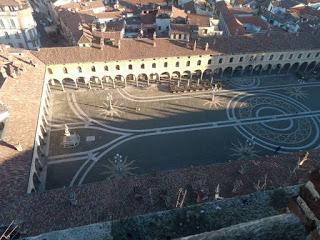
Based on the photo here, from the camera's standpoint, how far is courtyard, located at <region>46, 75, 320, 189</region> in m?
45.1

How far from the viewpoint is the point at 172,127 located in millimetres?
51188

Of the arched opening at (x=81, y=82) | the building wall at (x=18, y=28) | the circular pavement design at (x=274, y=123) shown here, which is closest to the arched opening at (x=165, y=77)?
the circular pavement design at (x=274, y=123)

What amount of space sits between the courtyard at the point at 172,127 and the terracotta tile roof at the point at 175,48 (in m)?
6.89

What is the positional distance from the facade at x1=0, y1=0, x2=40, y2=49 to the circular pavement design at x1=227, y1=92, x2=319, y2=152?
156 feet

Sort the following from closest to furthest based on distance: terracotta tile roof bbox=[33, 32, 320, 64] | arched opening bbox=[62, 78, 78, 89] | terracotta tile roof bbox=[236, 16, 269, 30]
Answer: terracotta tile roof bbox=[33, 32, 320, 64] → arched opening bbox=[62, 78, 78, 89] → terracotta tile roof bbox=[236, 16, 269, 30]

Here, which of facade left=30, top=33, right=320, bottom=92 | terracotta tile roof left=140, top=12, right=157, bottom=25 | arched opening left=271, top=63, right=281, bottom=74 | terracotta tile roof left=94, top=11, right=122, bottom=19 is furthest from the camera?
terracotta tile roof left=140, top=12, right=157, bottom=25

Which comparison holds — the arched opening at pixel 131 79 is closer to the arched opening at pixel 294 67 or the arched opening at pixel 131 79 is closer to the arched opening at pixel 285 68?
the arched opening at pixel 285 68

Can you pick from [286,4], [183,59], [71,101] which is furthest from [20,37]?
[286,4]

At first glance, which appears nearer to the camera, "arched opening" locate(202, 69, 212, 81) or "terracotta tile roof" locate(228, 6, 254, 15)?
"arched opening" locate(202, 69, 212, 81)

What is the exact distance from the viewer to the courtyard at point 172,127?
45094mm

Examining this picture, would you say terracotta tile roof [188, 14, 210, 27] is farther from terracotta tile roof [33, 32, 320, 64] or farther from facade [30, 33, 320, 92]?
facade [30, 33, 320, 92]

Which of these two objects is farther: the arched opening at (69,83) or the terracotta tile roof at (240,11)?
the terracotta tile roof at (240,11)

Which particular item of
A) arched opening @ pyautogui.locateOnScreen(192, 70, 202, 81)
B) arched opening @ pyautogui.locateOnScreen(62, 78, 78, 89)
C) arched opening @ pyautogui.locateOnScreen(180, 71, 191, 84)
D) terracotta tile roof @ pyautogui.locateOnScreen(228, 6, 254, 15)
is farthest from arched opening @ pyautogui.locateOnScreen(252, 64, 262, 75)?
arched opening @ pyautogui.locateOnScreen(62, 78, 78, 89)

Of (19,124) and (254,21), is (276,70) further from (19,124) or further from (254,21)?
(19,124)
